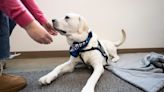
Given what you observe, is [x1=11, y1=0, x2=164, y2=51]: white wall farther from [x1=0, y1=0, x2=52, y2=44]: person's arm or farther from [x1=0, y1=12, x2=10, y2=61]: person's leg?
[x1=0, y1=0, x2=52, y2=44]: person's arm

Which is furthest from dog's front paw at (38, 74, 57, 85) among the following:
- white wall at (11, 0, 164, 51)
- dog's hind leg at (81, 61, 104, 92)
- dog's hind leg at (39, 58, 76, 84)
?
white wall at (11, 0, 164, 51)

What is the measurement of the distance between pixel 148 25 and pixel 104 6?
1.57ft

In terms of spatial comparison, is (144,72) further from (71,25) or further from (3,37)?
(3,37)

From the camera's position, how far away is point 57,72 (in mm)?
1359

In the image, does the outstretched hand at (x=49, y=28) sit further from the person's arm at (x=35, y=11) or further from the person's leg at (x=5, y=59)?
the person's leg at (x=5, y=59)

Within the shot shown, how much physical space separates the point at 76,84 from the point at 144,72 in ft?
1.50

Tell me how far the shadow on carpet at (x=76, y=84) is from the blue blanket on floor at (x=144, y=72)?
0.15ft

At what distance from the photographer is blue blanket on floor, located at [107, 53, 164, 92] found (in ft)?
3.86

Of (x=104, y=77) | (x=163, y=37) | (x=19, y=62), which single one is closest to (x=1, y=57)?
(x=104, y=77)

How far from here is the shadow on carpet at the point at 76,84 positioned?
46.8 inches

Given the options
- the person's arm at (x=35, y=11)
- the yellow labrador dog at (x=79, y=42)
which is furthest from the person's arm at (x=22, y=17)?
the yellow labrador dog at (x=79, y=42)

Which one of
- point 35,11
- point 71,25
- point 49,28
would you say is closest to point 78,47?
point 71,25

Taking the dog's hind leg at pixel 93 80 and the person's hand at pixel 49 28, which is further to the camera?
the person's hand at pixel 49 28

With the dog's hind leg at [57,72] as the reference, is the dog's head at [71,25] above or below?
above
